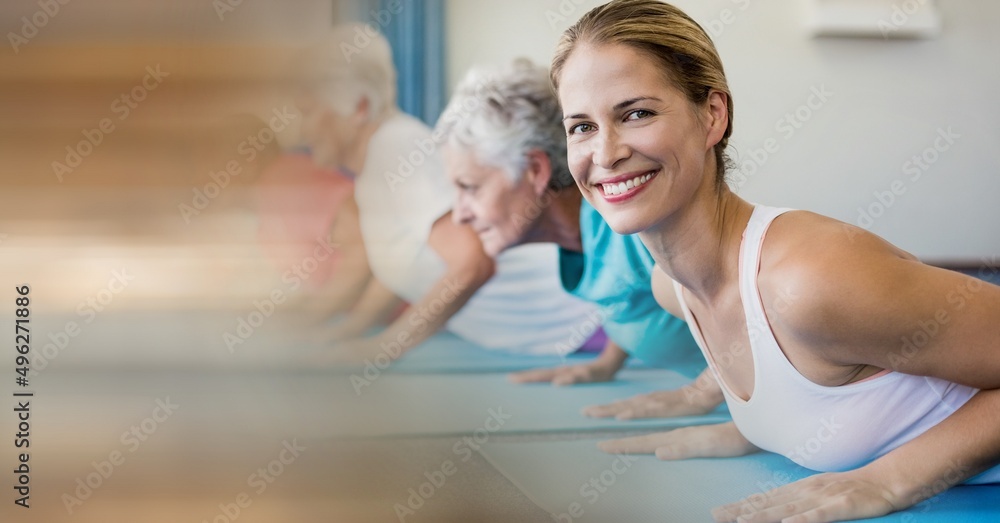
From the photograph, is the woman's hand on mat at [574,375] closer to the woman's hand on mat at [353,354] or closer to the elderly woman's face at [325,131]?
the woman's hand on mat at [353,354]

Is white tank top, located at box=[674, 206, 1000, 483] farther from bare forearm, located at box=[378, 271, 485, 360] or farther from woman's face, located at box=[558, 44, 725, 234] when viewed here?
bare forearm, located at box=[378, 271, 485, 360]

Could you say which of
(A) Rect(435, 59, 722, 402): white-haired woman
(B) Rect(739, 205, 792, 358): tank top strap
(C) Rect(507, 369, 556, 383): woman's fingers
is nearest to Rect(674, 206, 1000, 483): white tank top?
(B) Rect(739, 205, 792, 358): tank top strap

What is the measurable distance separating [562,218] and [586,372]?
24cm

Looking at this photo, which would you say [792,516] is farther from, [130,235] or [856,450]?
[130,235]

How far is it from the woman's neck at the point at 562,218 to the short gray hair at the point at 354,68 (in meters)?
0.32

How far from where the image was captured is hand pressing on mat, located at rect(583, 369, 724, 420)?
3.48ft

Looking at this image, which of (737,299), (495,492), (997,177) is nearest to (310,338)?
(495,492)

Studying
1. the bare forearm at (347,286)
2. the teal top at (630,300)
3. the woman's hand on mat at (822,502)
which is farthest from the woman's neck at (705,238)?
the bare forearm at (347,286)

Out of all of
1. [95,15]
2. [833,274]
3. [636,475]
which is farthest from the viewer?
[95,15]

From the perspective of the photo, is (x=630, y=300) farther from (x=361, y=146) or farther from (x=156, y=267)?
(x=156, y=267)

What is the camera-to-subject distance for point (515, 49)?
127cm

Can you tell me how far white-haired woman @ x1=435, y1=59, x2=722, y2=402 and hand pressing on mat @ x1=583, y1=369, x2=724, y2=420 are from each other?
0.10 meters

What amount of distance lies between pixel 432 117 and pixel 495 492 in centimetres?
68

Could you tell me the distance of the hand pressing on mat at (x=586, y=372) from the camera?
4.04 ft
